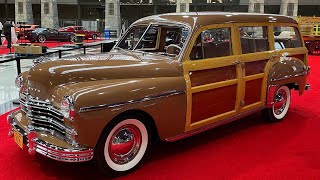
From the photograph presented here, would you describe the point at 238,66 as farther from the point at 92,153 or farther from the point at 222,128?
the point at 92,153

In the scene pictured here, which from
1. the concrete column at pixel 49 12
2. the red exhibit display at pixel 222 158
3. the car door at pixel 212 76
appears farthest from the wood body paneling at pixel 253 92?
the concrete column at pixel 49 12

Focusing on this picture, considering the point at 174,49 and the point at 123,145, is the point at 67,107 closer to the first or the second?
the point at 123,145

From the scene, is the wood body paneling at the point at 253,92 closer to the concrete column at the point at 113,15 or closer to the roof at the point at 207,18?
the roof at the point at 207,18

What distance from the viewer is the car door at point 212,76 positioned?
4305 mm

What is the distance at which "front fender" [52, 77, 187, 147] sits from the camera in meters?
3.37

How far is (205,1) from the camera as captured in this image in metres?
32.1

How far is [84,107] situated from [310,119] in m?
4.45

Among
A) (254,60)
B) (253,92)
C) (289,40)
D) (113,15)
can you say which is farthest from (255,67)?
(113,15)

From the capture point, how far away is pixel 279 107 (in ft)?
19.8

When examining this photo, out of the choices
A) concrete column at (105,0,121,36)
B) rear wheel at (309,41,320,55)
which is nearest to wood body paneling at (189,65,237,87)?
rear wheel at (309,41,320,55)

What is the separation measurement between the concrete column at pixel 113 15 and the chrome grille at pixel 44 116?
27.0 meters

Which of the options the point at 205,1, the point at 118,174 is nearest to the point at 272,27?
the point at 118,174

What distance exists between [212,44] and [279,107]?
2.14m

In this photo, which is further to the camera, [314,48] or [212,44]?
[314,48]
